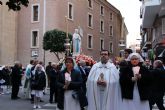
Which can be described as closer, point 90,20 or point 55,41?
point 55,41

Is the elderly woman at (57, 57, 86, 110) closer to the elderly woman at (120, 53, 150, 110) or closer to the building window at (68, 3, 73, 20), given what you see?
the elderly woman at (120, 53, 150, 110)

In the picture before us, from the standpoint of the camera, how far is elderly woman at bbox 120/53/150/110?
8.34 metres

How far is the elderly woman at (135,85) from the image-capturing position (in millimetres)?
8344

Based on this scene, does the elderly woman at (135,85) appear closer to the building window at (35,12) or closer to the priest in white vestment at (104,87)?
the priest in white vestment at (104,87)

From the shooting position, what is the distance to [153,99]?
12391 millimetres

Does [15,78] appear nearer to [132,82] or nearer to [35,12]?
[132,82]

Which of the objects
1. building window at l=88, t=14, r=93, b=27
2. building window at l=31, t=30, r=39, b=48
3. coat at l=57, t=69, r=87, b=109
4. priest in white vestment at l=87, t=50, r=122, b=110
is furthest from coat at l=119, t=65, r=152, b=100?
building window at l=88, t=14, r=93, b=27

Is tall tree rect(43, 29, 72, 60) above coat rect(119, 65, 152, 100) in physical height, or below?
above

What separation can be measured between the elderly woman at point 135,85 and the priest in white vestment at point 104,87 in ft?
1.07

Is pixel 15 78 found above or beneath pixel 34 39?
beneath

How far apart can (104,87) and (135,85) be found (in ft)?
2.48

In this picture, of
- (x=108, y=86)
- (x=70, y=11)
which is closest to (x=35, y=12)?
(x=70, y=11)

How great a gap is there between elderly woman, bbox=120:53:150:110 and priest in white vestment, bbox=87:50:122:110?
327 mm

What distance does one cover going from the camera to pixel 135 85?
8391 mm
